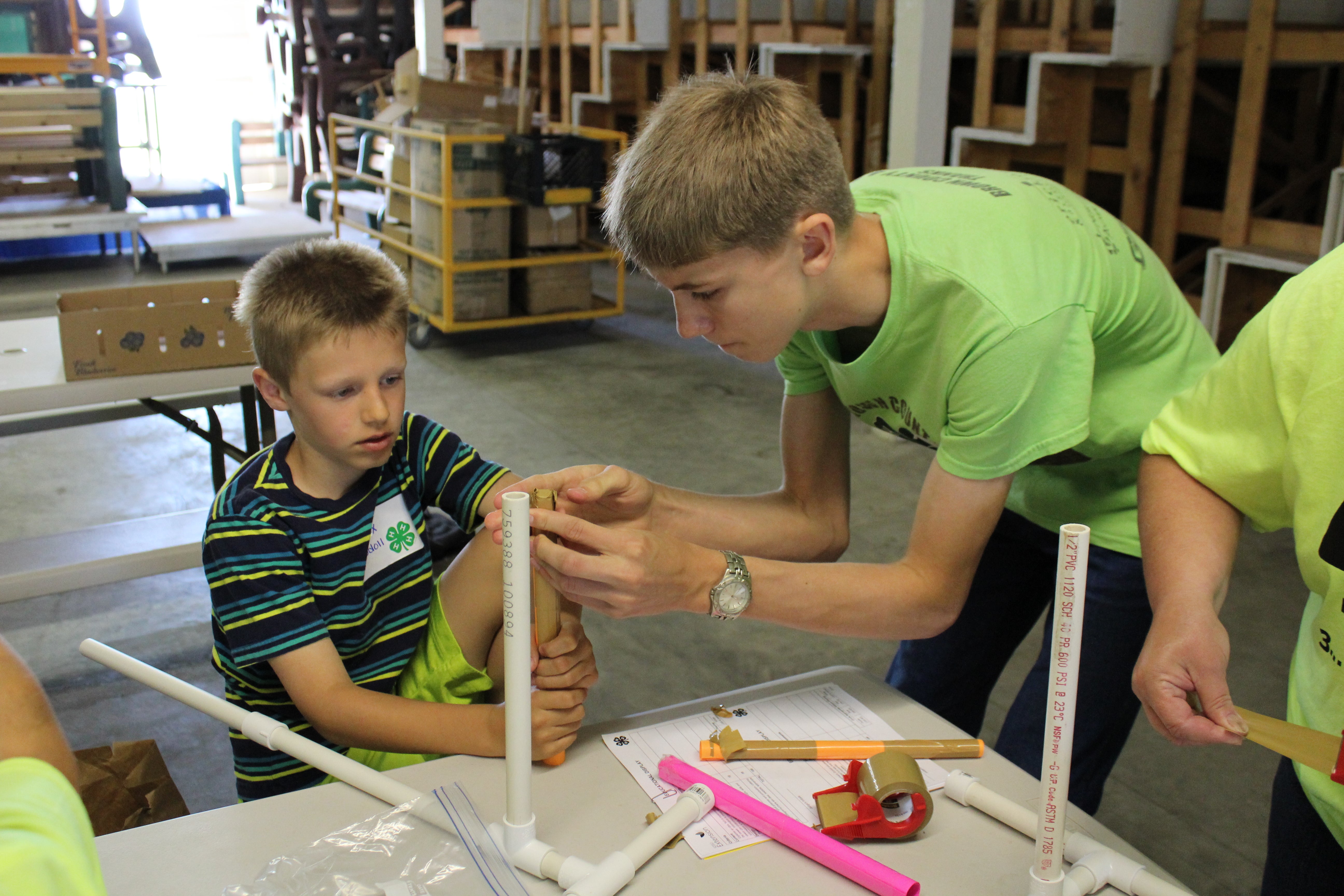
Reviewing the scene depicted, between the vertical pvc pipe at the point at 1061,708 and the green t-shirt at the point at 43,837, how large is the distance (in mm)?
632

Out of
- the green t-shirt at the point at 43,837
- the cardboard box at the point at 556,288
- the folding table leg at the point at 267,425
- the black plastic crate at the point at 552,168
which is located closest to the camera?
the green t-shirt at the point at 43,837

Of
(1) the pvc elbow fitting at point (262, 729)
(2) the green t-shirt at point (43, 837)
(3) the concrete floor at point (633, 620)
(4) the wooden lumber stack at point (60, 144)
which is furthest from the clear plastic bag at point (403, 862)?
(4) the wooden lumber stack at point (60, 144)

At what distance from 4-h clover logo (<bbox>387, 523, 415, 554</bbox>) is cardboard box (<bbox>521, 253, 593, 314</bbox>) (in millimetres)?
4359

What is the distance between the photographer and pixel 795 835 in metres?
1.02

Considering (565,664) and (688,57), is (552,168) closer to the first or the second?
(688,57)

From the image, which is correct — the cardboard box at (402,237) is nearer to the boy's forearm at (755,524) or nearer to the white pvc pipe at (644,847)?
the boy's forearm at (755,524)

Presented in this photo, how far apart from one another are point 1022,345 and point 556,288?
4.88 m

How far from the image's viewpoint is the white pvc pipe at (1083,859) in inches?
37.7

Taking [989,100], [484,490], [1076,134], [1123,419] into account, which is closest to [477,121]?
[989,100]

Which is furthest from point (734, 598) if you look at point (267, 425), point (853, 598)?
point (267, 425)

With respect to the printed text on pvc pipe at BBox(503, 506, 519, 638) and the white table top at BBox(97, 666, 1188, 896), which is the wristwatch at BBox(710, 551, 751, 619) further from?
the printed text on pvc pipe at BBox(503, 506, 519, 638)

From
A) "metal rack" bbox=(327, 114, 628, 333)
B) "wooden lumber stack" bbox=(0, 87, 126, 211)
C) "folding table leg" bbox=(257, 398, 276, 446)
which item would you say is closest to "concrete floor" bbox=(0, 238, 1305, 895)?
"metal rack" bbox=(327, 114, 628, 333)

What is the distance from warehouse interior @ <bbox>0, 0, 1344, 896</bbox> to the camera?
2.64m

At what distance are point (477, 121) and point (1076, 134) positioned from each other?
3.04 metres
